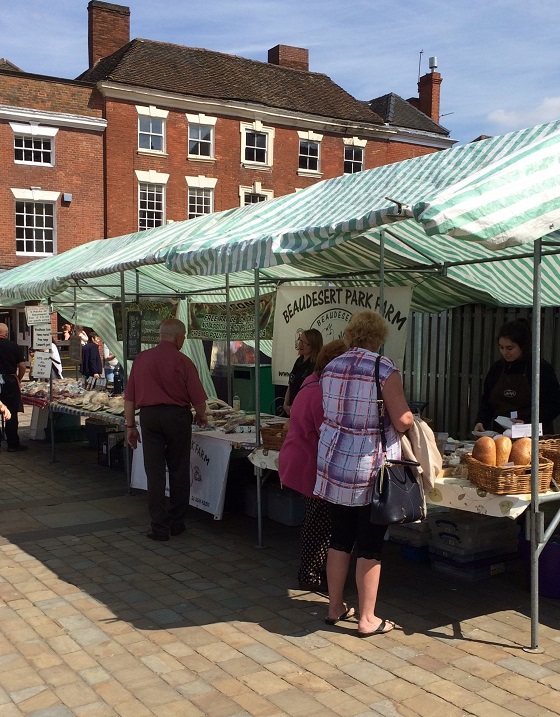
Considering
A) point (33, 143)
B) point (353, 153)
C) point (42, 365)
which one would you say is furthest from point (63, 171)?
point (42, 365)

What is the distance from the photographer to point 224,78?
29938mm

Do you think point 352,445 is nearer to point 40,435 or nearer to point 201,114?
point 40,435

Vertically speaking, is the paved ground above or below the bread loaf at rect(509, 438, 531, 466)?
below

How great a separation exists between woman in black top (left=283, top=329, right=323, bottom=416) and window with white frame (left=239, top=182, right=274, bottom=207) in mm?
23492

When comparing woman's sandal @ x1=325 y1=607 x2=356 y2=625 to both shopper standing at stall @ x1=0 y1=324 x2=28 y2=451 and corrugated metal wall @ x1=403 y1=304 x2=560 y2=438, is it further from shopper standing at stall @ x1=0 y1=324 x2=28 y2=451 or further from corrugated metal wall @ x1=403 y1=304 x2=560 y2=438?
shopper standing at stall @ x1=0 y1=324 x2=28 y2=451

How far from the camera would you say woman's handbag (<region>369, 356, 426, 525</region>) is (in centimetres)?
418

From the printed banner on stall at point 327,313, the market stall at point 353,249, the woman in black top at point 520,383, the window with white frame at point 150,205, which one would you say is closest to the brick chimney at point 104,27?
the window with white frame at point 150,205

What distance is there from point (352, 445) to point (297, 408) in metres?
0.71

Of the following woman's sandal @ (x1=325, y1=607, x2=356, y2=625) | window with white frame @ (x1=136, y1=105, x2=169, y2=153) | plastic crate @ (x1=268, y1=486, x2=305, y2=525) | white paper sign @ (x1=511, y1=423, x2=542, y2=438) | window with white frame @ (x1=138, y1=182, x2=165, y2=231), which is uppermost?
window with white frame @ (x1=136, y1=105, x2=169, y2=153)

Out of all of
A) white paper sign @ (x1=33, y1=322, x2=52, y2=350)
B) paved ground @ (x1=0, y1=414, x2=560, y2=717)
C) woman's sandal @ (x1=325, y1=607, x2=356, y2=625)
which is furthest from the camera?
white paper sign @ (x1=33, y1=322, x2=52, y2=350)

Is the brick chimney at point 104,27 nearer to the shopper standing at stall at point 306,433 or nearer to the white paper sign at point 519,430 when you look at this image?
the shopper standing at stall at point 306,433

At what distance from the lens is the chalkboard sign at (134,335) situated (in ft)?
29.6

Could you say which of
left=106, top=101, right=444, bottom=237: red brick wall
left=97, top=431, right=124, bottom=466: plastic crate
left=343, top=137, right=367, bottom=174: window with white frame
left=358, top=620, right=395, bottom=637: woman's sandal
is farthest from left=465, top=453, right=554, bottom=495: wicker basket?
left=343, top=137, right=367, bottom=174: window with white frame

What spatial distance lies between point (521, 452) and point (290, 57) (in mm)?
32795
